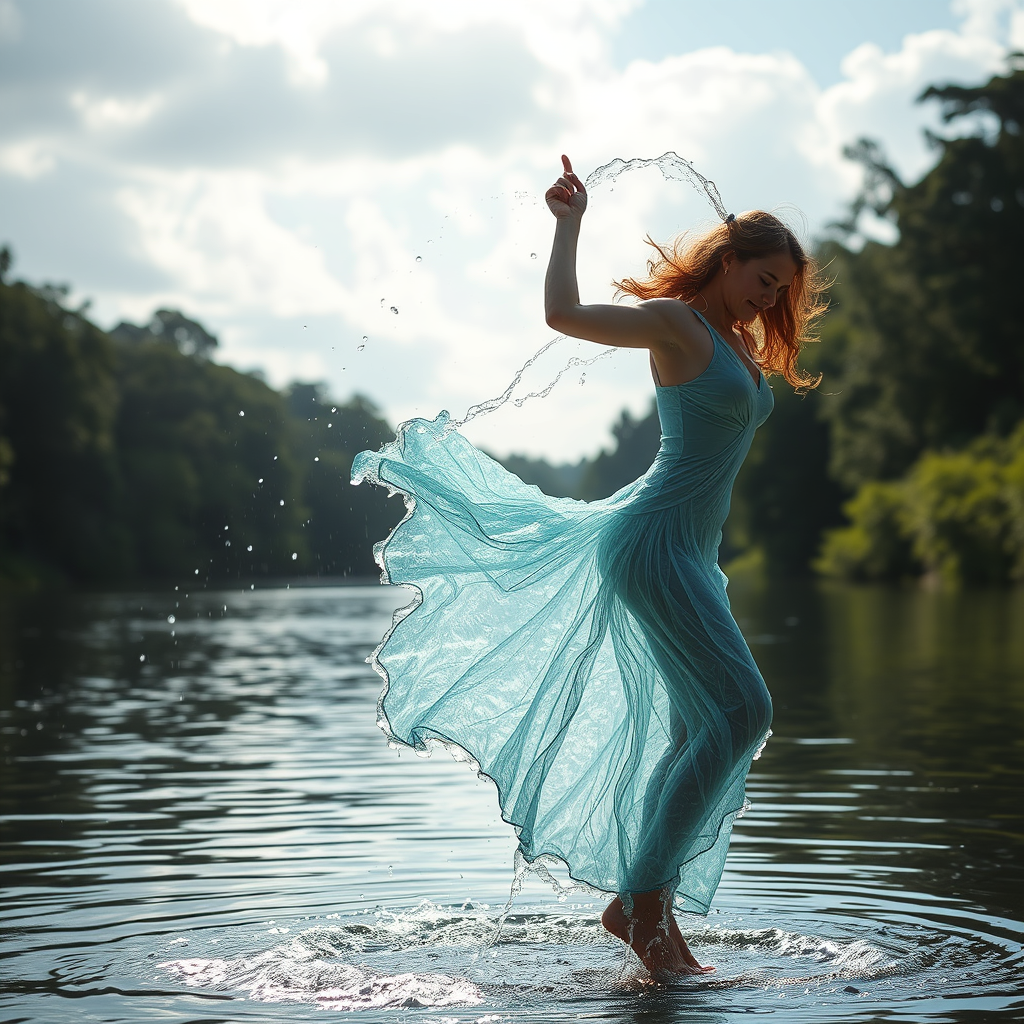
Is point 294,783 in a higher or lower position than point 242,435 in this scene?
lower

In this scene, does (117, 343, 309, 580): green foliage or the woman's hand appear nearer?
the woman's hand

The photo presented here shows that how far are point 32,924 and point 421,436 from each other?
2246 millimetres

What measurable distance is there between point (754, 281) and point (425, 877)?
299 cm

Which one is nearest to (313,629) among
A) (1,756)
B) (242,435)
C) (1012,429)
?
(1,756)

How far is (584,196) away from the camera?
16.1 feet

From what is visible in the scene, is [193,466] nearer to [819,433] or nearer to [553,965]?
[819,433]

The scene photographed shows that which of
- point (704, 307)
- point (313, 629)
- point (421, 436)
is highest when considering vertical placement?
point (704, 307)

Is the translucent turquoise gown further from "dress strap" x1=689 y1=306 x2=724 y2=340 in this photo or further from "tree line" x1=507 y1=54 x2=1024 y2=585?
"tree line" x1=507 y1=54 x2=1024 y2=585

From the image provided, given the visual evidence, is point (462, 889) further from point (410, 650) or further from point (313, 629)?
point (313, 629)

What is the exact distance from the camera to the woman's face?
5.07m

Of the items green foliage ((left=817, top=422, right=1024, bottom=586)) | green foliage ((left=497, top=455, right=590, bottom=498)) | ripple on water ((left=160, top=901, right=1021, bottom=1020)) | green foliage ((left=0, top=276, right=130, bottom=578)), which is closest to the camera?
ripple on water ((left=160, top=901, right=1021, bottom=1020))

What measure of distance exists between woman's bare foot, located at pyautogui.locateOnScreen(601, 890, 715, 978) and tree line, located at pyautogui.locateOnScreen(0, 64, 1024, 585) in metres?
32.9

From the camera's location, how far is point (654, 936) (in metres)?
5.01

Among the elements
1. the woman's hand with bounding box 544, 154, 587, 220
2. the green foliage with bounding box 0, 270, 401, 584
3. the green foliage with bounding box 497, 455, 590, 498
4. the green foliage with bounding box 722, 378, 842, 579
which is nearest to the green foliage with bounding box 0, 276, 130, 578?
the green foliage with bounding box 0, 270, 401, 584
